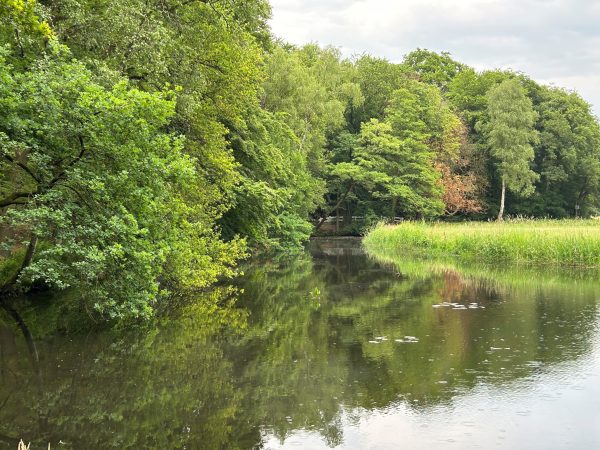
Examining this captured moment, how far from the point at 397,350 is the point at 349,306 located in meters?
4.97

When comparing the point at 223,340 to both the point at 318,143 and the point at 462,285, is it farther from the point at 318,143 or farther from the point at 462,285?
the point at 318,143

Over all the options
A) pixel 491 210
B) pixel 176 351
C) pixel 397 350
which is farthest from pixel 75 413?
pixel 491 210

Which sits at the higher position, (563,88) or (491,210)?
(563,88)

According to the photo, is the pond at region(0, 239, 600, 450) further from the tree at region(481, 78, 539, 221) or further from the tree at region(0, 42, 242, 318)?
the tree at region(481, 78, 539, 221)

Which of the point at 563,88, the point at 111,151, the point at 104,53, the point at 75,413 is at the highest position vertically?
the point at 563,88

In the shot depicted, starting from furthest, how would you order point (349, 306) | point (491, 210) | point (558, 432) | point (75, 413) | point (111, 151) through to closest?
point (491, 210)
point (349, 306)
point (111, 151)
point (75, 413)
point (558, 432)

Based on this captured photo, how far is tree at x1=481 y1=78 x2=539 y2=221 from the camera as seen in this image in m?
46.4

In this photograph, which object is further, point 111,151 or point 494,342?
point 494,342

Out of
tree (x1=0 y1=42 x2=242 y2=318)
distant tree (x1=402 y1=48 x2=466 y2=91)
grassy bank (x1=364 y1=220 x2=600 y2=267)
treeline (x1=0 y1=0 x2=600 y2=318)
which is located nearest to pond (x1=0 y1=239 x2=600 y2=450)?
treeline (x1=0 y1=0 x2=600 y2=318)

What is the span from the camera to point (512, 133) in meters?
46.4

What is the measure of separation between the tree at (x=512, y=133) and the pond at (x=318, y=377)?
3277 cm

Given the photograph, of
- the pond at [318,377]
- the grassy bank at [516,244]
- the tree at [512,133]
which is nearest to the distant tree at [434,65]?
the tree at [512,133]

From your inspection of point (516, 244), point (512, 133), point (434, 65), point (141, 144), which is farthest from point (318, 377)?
point (434, 65)

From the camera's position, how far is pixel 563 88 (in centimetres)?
5456
